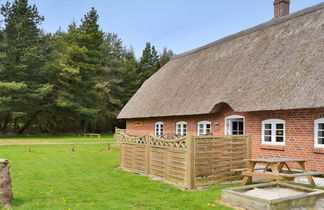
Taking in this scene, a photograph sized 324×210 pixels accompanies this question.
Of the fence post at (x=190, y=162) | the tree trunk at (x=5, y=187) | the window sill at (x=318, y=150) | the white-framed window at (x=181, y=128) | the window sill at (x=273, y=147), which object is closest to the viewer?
the tree trunk at (x=5, y=187)

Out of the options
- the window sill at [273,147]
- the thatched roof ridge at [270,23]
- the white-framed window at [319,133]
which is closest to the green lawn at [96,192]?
the window sill at [273,147]

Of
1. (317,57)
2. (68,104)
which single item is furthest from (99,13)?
(317,57)

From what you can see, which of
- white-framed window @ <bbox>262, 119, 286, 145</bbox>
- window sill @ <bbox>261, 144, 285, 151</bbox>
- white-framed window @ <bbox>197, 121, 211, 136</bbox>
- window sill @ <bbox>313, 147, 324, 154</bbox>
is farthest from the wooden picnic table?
white-framed window @ <bbox>197, 121, 211, 136</bbox>

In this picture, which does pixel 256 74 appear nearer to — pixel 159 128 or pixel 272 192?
pixel 272 192

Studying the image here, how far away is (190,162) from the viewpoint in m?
8.20

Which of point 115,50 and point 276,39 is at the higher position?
point 115,50

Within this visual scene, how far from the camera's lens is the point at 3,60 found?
3262cm

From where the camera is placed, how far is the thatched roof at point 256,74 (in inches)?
412

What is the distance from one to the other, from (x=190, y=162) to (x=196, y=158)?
0.22 meters

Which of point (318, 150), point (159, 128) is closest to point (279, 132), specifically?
point (318, 150)

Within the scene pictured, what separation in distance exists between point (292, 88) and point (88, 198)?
7.63 metres

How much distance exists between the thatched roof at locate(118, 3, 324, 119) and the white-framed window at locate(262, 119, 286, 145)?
971 mm

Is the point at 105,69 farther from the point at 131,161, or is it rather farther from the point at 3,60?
the point at 131,161

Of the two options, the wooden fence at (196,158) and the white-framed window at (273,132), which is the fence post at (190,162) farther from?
the white-framed window at (273,132)
